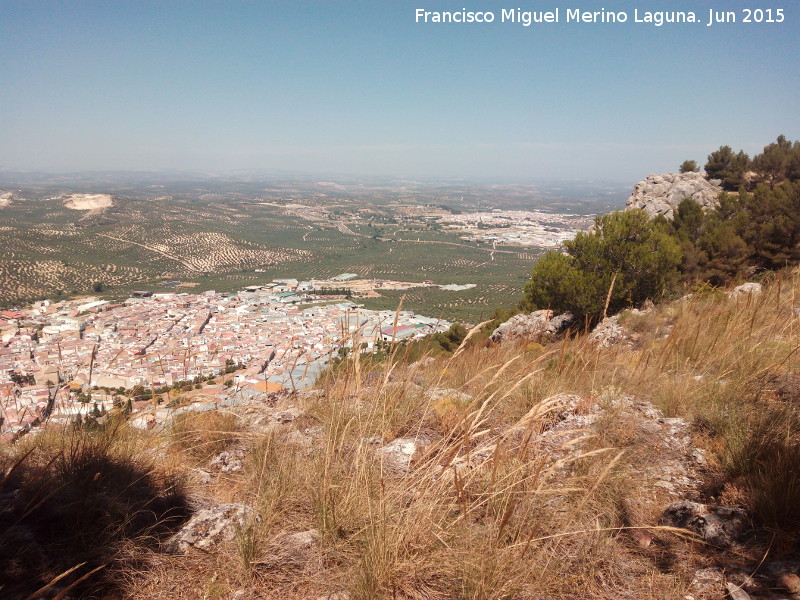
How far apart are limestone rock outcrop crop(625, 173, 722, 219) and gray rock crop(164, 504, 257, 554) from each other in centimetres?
2490

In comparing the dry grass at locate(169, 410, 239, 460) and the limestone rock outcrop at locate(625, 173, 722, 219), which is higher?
the limestone rock outcrop at locate(625, 173, 722, 219)

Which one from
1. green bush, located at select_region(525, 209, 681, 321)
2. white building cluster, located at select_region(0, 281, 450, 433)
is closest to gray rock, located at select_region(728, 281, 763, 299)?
white building cluster, located at select_region(0, 281, 450, 433)

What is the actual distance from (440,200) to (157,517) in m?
180

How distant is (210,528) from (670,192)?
93.9 ft

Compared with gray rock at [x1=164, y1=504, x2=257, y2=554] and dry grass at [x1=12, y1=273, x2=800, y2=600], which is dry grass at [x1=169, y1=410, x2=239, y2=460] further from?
gray rock at [x1=164, y1=504, x2=257, y2=554]

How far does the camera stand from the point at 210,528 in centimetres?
168

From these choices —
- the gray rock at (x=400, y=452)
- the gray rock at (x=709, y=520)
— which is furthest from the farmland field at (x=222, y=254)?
the gray rock at (x=709, y=520)

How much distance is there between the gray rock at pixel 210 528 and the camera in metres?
1.62

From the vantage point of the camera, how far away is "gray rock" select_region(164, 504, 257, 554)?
1.62 meters

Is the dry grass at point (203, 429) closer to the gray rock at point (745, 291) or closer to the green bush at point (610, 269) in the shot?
the gray rock at point (745, 291)

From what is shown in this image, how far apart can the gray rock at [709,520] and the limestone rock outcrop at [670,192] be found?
24.0 metres

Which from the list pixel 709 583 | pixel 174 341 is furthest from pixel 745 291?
pixel 174 341

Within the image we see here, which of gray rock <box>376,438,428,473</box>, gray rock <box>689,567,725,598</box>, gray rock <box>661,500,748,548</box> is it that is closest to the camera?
gray rock <box>689,567,725,598</box>

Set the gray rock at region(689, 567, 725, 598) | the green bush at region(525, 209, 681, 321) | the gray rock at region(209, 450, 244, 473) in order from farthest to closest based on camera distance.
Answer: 1. the green bush at region(525, 209, 681, 321)
2. the gray rock at region(209, 450, 244, 473)
3. the gray rock at region(689, 567, 725, 598)
